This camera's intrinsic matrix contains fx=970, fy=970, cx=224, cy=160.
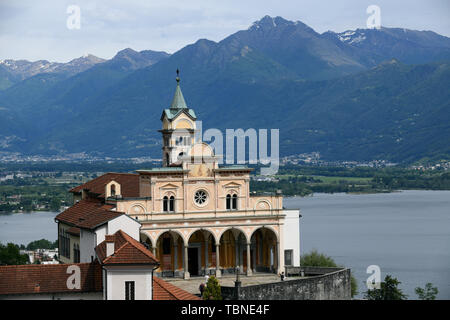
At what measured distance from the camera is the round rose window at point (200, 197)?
5431 centimetres

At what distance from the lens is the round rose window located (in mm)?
54312

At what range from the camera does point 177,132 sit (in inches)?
2329

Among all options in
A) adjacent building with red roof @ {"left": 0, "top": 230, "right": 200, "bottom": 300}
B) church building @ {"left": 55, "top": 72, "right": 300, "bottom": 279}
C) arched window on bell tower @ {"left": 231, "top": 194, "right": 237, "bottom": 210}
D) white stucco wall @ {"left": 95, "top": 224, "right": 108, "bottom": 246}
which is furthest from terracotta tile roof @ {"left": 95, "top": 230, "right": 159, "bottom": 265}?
arched window on bell tower @ {"left": 231, "top": 194, "right": 237, "bottom": 210}

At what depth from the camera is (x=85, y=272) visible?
38156 mm

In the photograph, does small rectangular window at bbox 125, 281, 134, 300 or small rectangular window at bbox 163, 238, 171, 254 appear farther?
small rectangular window at bbox 163, 238, 171, 254

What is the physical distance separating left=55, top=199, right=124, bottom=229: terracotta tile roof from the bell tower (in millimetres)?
5286

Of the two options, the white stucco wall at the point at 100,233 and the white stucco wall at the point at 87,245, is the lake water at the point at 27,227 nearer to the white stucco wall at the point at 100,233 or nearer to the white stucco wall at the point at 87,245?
the white stucco wall at the point at 87,245

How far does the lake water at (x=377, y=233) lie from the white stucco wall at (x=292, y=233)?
11.4m

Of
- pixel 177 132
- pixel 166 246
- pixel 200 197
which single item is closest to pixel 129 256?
pixel 166 246

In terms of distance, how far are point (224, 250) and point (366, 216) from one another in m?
90.9

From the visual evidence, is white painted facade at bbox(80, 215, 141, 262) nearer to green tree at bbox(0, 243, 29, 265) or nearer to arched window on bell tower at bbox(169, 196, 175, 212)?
arched window on bell tower at bbox(169, 196, 175, 212)

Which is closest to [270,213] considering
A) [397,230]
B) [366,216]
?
[397,230]
